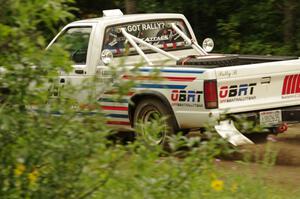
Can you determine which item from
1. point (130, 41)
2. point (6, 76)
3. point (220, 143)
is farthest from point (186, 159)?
point (130, 41)

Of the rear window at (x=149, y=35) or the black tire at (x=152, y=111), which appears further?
the rear window at (x=149, y=35)

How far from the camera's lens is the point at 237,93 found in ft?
Answer: 37.1

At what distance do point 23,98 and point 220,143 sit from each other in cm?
136

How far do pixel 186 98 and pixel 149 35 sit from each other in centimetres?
213

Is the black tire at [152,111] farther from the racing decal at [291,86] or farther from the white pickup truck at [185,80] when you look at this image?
the racing decal at [291,86]

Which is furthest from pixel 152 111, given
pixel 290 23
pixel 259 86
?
pixel 290 23

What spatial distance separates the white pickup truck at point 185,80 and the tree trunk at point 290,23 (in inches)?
173

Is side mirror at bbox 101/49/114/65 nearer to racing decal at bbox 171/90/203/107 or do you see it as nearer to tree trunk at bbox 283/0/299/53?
racing decal at bbox 171/90/203/107

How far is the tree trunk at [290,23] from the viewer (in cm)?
1731

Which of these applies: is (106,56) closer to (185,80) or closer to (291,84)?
(185,80)

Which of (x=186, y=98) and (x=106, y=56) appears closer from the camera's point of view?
(x=186, y=98)

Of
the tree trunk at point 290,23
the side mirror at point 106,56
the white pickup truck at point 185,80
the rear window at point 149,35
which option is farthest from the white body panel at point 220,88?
the tree trunk at point 290,23

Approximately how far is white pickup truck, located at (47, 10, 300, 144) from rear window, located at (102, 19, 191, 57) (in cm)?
1

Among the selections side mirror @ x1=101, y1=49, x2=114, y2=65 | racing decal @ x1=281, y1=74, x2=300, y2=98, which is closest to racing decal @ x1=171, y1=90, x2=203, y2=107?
side mirror @ x1=101, y1=49, x2=114, y2=65
